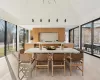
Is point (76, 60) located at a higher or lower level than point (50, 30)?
lower

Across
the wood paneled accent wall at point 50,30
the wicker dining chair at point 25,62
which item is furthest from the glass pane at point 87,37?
the wood paneled accent wall at point 50,30

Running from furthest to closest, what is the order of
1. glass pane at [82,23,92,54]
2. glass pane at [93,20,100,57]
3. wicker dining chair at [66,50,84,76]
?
glass pane at [82,23,92,54]
glass pane at [93,20,100,57]
wicker dining chair at [66,50,84,76]

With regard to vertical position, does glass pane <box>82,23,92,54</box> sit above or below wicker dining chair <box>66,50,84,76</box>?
above

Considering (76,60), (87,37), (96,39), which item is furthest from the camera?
(87,37)

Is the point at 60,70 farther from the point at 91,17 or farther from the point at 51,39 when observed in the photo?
the point at 51,39

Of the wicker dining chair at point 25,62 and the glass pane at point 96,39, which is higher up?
the glass pane at point 96,39

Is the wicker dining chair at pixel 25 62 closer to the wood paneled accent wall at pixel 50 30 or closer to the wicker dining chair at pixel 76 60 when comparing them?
the wicker dining chair at pixel 76 60

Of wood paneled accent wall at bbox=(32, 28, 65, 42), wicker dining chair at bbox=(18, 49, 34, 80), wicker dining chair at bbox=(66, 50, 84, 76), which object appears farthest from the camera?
wood paneled accent wall at bbox=(32, 28, 65, 42)

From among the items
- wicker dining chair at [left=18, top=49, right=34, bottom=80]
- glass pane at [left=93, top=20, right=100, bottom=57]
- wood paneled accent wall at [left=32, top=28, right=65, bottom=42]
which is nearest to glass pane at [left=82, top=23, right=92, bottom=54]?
glass pane at [left=93, top=20, right=100, bottom=57]

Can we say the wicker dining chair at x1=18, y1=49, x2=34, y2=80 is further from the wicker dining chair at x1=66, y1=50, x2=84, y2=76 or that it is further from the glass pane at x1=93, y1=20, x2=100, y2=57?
the glass pane at x1=93, y1=20, x2=100, y2=57

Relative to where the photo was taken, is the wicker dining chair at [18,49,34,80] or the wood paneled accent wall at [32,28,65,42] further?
the wood paneled accent wall at [32,28,65,42]

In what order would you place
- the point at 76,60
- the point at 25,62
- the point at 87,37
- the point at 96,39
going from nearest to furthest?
the point at 25,62
the point at 76,60
the point at 96,39
the point at 87,37

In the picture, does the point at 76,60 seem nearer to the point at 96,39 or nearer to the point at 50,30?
the point at 96,39

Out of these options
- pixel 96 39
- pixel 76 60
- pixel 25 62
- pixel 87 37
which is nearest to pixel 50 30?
pixel 87 37
